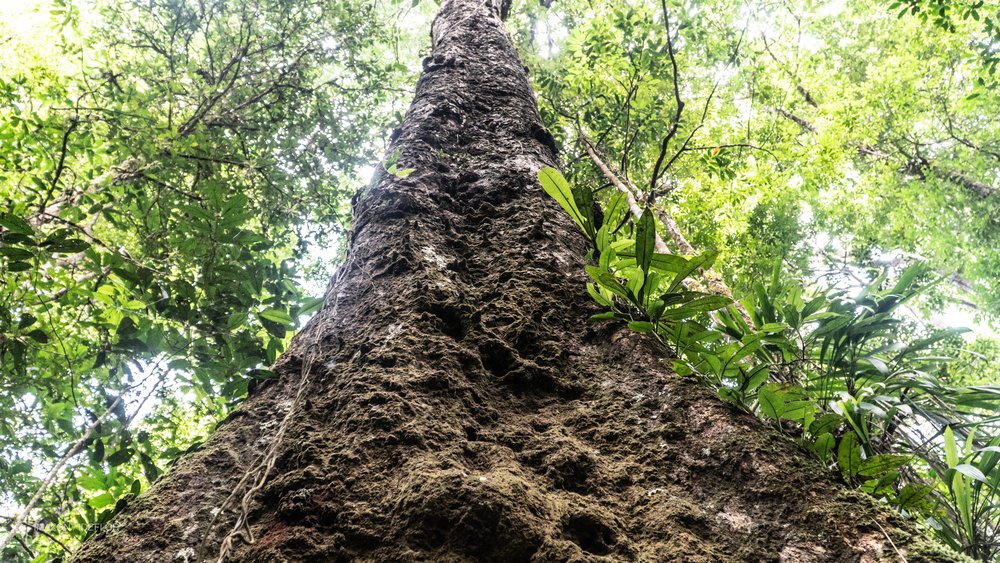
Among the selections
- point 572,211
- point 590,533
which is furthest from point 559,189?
point 590,533

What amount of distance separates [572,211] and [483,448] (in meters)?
0.78

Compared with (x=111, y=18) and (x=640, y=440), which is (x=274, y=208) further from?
(x=640, y=440)

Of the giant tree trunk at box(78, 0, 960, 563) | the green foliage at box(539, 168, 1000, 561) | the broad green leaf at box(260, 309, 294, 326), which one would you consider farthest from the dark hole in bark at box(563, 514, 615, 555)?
the broad green leaf at box(260, 309, 294, 326)

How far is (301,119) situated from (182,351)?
10.7ft

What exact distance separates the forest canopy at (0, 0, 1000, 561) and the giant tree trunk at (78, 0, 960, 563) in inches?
6.0

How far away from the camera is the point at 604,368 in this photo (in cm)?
126

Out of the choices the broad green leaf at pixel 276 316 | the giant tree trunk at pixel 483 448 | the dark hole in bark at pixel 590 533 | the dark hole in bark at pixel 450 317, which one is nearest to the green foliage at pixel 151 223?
the broad green leaf at pixel 276 316

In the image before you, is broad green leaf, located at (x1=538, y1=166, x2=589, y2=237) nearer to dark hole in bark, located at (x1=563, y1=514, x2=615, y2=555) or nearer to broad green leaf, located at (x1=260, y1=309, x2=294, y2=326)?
dark hole in bark, located at (x1=563, y1=514, x2=615, y2=555)

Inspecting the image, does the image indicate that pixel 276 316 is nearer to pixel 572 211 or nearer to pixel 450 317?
pixel 450 317

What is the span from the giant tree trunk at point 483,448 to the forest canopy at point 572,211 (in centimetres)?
15

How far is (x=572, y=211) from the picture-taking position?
156 cm

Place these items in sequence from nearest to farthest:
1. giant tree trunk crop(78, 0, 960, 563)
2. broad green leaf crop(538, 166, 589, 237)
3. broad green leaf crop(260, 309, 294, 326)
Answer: giant tree trunk crop(78, 0, 960, 563) → broad green leaf crop(538, 166, 589, 237) → broad green leaf crop(260, 309, 294, 326)

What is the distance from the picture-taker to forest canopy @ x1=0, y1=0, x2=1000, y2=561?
155cm

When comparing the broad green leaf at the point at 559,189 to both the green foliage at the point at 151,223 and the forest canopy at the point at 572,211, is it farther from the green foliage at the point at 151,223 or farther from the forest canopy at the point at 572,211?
the green foliage at the point at 151,223
